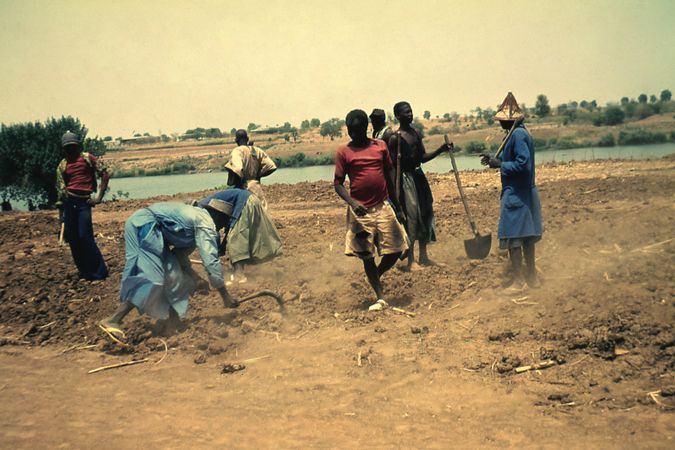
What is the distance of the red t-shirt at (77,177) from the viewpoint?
7.47 metres

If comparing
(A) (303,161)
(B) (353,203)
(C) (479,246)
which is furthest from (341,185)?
(A) (303,161)

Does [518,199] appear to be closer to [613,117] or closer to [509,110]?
[509,110]

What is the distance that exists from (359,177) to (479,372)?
199 centimetres

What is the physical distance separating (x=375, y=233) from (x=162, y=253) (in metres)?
1.89

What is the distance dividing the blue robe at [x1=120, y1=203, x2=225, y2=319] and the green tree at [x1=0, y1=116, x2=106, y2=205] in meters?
15.2

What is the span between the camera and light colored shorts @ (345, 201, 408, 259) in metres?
5.48

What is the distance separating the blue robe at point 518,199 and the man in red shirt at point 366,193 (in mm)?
959

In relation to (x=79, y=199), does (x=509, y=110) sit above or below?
above

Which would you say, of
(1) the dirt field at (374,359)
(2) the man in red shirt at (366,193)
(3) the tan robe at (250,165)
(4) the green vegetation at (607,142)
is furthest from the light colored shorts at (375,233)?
(4) the green vegetation at (607,142)

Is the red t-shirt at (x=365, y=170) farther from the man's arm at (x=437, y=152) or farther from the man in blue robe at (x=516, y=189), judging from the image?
the man's arm at (x=437, y=152)

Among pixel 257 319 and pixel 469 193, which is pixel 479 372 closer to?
pixel 257 319

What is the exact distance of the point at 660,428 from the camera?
3.35 metres

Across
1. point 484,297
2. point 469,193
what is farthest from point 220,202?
point 469,193

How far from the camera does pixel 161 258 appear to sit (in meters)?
5.48
